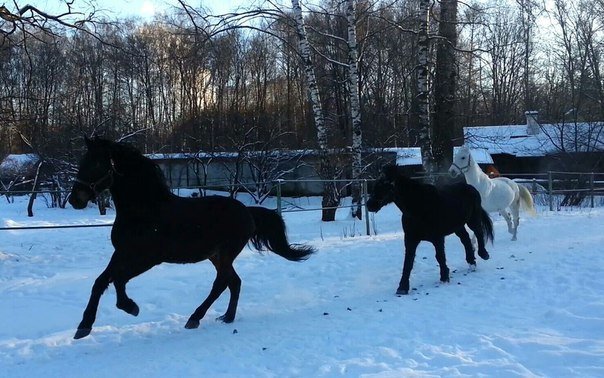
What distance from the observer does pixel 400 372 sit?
3994 mm

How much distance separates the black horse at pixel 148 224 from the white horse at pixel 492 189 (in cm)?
628

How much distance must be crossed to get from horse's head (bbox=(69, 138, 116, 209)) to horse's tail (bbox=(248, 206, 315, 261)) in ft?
5.65

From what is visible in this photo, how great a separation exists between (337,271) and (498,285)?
2454 mm

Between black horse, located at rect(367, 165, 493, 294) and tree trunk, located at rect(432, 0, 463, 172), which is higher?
tree trunk, located at rect(432, 0, 463, 172)

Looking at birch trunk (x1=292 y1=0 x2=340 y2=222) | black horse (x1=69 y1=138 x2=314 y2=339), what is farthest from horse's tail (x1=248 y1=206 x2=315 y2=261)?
birch trunk (x1=292 y1=0 x2=340 y2=222)

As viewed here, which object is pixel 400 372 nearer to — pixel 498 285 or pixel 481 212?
pixel 498 285

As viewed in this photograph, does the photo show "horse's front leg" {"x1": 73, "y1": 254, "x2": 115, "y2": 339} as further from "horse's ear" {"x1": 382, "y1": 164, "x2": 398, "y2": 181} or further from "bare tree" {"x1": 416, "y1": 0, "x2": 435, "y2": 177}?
"bare tree" {"x1": 416, "y1": 0, "x2": 435, "y2": 177}

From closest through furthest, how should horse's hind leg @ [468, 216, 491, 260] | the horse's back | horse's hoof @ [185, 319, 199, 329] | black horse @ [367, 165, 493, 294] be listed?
1. the horse's back
2. horse's hoof @ [185, 319, 199, 329]
3. black horse @ [367, 165, 493, 294]
4. horse's hind leg @ [468, 216, 491, 260]

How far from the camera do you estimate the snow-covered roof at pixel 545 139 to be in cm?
3147

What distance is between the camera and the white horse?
35.9 feet

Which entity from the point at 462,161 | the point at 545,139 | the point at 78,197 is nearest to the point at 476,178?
the point at 462,161

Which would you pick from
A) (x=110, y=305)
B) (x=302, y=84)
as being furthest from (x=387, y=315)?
(x=302, y=84)

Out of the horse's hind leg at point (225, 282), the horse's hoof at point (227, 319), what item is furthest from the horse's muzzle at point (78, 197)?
the horse's hoof at point (227, 319)

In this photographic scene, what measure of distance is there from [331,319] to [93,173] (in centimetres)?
283
